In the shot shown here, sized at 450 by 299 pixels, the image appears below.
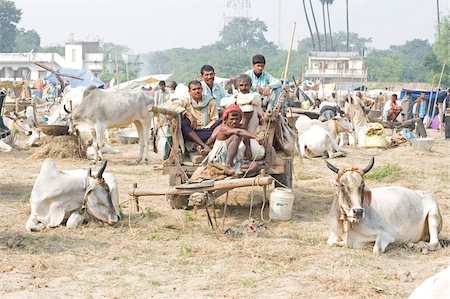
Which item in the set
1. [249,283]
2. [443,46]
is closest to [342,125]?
[249,283]

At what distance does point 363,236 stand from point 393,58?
8682cm

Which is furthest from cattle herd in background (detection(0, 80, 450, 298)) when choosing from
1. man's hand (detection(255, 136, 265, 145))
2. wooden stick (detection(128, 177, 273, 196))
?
man's hand (detection(255, 136, 265, 145))

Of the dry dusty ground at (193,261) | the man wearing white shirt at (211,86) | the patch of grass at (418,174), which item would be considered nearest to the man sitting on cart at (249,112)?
the man wearing white shirt at (211,86)

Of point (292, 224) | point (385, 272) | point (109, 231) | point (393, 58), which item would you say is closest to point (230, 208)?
point (292, 224)

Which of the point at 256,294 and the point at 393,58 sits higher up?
the point at 393,58

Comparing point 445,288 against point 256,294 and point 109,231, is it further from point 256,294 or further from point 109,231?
point 109,231

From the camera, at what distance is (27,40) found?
123938 mm

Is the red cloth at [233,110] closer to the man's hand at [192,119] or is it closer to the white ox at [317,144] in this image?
the man's hand at [192,119]

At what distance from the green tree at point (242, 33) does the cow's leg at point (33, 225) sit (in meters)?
141

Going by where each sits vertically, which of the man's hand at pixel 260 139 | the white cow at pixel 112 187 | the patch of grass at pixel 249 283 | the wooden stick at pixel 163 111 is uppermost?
the wooden stick at pixel 163 111

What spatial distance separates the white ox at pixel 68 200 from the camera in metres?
8.57

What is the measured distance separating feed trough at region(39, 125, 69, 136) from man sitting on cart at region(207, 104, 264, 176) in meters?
6.88

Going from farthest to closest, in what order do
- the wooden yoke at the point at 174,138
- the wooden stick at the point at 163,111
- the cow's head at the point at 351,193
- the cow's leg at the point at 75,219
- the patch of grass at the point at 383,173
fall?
the patch of grass at the point at 383,173
the wooden yoke at the point at 174,138
the wooden stick at the point at 163,111
the cow's leg at the point at 75,219
the cow's head at the point at 351,193

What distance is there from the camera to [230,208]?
33.0 feet
